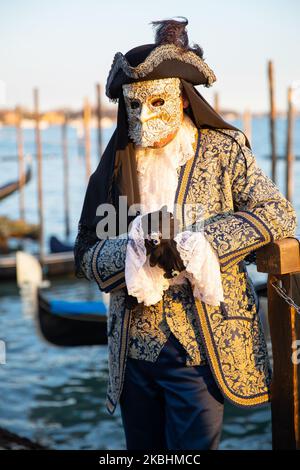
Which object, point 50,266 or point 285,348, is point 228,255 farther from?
→ point 50,266

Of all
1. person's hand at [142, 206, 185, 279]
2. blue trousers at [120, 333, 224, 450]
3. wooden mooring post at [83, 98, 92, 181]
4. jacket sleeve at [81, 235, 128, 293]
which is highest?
person's hand at [142, 206, 185, 279]

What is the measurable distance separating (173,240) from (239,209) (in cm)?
29

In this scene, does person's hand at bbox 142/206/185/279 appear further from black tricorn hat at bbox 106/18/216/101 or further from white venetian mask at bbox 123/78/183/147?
black tricorn hat at bbox 106/18/216/101

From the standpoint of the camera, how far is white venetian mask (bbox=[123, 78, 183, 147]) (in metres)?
2.10

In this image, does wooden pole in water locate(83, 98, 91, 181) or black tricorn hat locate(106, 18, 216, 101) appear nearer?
black tricorn hat locate(106, 18, 216, 101)

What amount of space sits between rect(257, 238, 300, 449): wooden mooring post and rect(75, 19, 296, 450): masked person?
0.04m

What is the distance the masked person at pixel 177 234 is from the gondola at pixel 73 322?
5.00 m

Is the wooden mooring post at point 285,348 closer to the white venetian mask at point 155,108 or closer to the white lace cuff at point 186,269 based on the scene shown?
the white lace cuff at point 186,269

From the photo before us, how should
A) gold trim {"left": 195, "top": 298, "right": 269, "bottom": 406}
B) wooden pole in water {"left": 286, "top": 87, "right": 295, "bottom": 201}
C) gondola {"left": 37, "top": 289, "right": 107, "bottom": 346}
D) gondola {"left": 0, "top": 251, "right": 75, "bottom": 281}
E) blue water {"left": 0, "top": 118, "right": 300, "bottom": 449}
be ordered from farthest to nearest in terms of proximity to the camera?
1. gondola {"left": 0, "top": 251, "right": 75, "bottom": 281}
2. wooden pole in water {"left": 286, "top": 87, "right": 295, "bottom": 201}
3. gondola {"left": 37, "top": 289, "right": 107, "bottom": 346}
4. blue water {"left": 0, "top": 118, "right": 300, "bottom": 449}
5. gold trim {"left": 195, "top": 298, "right": 269, "bottom": 406}

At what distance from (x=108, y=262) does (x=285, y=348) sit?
0.53 meters

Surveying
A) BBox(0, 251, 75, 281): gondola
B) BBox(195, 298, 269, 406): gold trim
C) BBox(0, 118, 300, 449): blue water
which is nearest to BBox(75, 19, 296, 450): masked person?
BBox(195, 298, 269, 406): gold trim

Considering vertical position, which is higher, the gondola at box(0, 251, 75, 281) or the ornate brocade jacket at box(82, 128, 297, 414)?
the ornate brocade jacket at box(82, 128, 297, 414)
